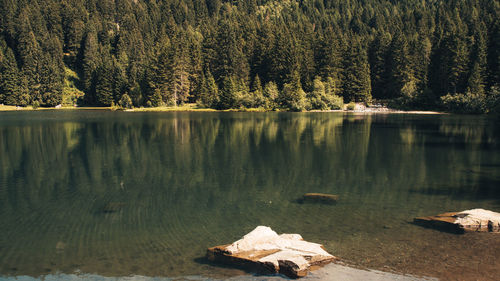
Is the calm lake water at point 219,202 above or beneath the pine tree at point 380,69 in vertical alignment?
beneath

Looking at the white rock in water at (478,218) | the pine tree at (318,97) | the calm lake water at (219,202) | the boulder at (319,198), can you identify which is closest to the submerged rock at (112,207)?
the calm lake water at (219,202)

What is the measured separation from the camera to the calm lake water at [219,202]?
10.7 metres

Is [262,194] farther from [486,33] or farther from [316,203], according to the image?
[486,33]

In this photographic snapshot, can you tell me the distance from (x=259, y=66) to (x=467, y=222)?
108869 millimetres

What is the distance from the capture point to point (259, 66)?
4651 inches

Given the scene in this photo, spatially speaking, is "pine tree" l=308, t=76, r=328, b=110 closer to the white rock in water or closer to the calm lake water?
the calm lake water

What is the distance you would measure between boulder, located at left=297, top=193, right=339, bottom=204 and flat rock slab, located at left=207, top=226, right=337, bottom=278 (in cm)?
538

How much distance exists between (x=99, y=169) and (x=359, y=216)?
55.1 ft

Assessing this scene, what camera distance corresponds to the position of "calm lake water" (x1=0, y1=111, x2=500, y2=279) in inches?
422

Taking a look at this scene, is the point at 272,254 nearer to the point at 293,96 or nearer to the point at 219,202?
the point at 219,202

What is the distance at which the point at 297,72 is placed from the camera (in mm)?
103562

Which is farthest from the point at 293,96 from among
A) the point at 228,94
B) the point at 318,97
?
the point at 228,94

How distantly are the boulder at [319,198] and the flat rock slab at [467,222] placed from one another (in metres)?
3.81

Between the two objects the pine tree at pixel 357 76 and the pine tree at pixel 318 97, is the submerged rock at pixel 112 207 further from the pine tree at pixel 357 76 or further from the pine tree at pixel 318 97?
the pine tree at pixel 357 76
